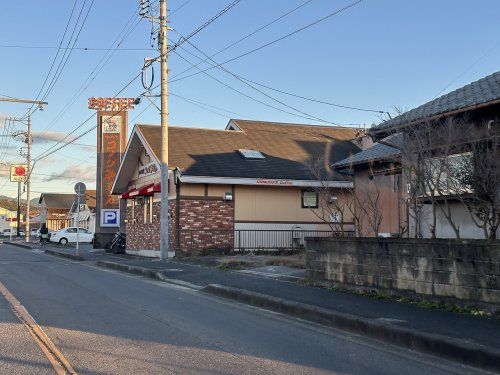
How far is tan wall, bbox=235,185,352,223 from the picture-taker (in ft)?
84.0

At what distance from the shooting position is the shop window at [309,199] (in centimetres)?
2666

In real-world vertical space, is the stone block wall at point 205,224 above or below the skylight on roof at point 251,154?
below

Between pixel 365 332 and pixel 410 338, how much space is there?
100cm

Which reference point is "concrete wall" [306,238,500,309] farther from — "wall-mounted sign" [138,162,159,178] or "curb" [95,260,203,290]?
"wall-mounted sign" [138,162,159,178]

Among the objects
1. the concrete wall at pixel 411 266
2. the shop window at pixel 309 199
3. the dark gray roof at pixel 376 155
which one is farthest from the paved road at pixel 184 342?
the shop window at pixel 309 199

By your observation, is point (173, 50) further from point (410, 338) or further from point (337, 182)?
point (410, 338)

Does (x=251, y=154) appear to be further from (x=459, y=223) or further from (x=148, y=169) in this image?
(x=459, y=223)

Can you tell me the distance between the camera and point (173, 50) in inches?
914

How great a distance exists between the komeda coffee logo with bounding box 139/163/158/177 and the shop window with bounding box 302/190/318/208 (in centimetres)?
715

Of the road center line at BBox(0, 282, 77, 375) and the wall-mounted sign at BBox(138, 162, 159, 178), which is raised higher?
the wall-mounted sign at BBox(138, 162, 159, 178)

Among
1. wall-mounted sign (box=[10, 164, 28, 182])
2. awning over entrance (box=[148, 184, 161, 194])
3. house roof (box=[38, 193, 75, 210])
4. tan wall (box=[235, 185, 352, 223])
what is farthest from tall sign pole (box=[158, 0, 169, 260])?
house roof (box=[38, 193, 75, 210])

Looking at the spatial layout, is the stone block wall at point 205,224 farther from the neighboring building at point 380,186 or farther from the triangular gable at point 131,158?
the neighboring building at point 380,186

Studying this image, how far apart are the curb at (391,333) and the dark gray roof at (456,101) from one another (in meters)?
4.63

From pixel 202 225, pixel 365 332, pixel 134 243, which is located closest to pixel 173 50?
pixel 202 225
